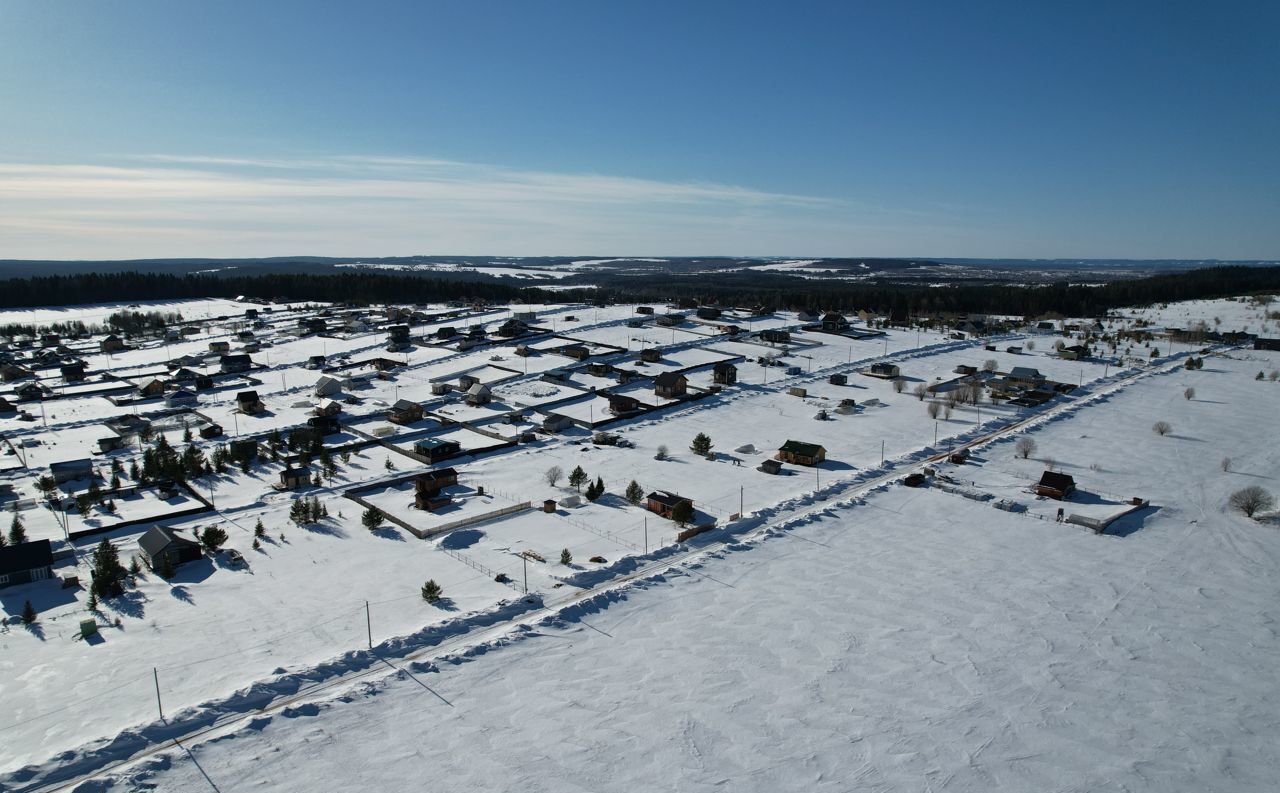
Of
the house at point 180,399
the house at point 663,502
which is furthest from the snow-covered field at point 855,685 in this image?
the house at point 180,399

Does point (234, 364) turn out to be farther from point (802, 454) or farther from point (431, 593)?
point (802, 454)

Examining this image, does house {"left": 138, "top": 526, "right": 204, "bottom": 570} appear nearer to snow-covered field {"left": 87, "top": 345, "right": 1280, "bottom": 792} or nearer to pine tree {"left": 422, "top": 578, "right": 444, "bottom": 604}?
pine tree {"left": 422, "top": 578, "right": 444, "bottom": 604}

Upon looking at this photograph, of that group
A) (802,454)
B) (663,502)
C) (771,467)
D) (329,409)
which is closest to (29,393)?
(329,409)

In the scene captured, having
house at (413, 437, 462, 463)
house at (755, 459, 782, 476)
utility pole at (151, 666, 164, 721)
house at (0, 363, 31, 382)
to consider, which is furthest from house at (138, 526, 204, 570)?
house at (0, 363, 31, 382)

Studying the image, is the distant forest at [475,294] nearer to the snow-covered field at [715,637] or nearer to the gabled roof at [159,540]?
the snow-covered field at [715,637]

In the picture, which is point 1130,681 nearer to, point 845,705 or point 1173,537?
point 845,705
